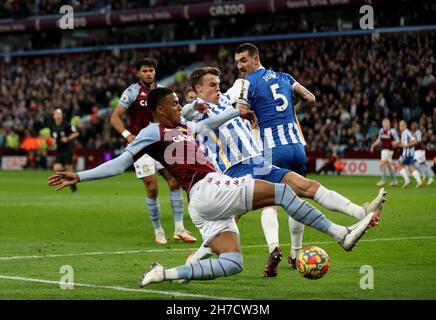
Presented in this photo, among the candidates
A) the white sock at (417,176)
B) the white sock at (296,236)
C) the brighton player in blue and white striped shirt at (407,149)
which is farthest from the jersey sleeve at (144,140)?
the brighton player in blue and white striped shirt at (407,149)

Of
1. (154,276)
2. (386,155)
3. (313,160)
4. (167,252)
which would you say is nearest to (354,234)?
(154,276)

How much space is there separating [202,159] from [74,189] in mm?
17768

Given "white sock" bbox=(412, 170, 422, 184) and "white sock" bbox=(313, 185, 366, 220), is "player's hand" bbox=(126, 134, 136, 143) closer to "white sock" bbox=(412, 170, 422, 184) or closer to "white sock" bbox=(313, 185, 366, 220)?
"white sock" bbox=(313, 185, 366, 220)

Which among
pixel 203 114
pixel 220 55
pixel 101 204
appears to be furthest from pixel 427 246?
pixel 220 55

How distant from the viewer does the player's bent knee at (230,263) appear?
25.5ft

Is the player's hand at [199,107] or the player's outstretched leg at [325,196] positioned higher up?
the player's hand at [199,107]

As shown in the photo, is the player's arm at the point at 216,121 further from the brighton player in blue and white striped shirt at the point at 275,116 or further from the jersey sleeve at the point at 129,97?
the jersey sleeve at the point at 129,97

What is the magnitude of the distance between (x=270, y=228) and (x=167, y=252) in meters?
2.30

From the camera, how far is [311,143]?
36688 mm

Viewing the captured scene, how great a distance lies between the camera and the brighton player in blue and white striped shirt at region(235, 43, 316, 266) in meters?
9.91

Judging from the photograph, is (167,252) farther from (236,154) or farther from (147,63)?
(147,63)

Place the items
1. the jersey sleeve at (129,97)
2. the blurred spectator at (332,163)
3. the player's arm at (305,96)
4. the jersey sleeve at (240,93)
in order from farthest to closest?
1. the blurred spectator at (332,163)
2. the jersey sleeve at (129,97)
3. the player's arm at (305,96)
4. the jersey sleeve at (240,93)

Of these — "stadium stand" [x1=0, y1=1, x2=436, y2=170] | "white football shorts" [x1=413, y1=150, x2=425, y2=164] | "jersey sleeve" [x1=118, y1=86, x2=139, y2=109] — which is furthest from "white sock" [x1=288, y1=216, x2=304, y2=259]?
"stadium stand" [x1=0, y1=1, x2=436, y2=170]
